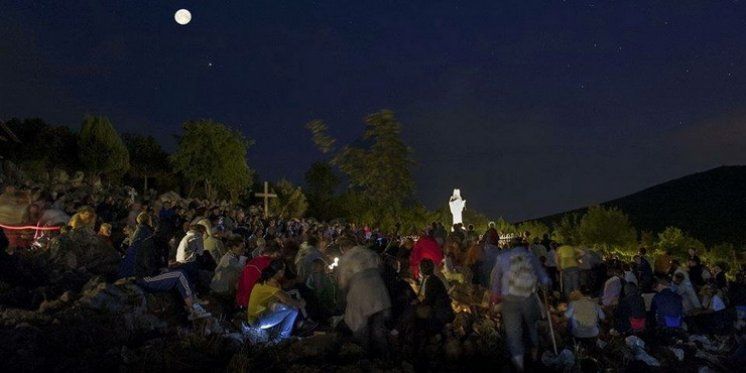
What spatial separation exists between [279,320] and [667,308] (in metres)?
7.45

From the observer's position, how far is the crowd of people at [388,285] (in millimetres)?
9031

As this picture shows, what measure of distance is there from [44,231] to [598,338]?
1001 cm

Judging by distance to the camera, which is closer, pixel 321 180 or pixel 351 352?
pixel 351 352

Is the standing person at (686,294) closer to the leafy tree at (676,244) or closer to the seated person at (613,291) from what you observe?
the seated person at (613,291)

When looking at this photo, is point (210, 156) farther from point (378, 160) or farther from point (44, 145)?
point (378, 160)

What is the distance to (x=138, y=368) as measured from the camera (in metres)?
7.52

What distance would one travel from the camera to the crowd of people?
9031mm

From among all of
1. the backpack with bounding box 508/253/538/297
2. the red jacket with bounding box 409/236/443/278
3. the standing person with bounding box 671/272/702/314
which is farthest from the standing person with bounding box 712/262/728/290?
the backpack with bounding box 508/253/538/297

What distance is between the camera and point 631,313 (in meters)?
12.3

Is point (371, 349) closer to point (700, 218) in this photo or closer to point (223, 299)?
point (223, 299)

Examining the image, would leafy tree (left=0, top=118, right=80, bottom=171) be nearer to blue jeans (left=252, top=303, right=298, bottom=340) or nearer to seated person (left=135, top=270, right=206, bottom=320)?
seated person (left=135, top=270, right=206, bottom=320)

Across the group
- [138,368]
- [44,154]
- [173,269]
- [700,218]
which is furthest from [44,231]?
[700,218]

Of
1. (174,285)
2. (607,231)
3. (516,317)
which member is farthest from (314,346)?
(607,231)

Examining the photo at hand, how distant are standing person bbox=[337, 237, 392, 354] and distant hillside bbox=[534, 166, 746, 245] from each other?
Result: 57505mm
